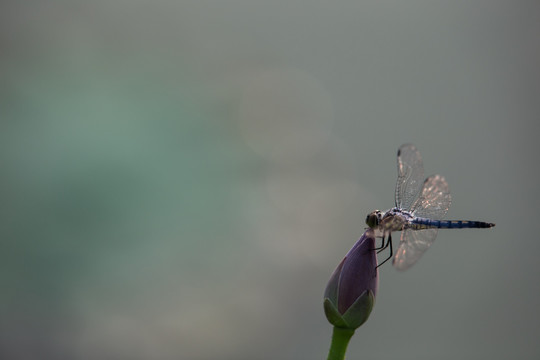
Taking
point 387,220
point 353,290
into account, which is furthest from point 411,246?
point 353,290

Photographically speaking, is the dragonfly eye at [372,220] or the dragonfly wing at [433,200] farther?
the dragonfly wing at [433,200]

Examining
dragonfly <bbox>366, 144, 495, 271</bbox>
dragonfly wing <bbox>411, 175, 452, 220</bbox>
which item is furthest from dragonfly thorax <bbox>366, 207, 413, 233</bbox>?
dragonfly wing <bbox>411, 175, 452, 220</bbox>

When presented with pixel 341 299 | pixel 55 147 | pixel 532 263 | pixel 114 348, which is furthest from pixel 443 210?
pixel 532 263

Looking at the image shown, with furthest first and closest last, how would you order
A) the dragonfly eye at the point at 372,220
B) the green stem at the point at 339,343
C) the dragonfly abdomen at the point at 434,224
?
the dragonfly abdomen at the point at 434,224 → the dragonfly eye at the point at 372,220 → the green stem at the point at 339,343

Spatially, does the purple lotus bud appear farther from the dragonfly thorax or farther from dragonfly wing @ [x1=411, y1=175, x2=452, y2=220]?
dragonfly wing @ [x1=411, y1=175, x2=452, y2=220]

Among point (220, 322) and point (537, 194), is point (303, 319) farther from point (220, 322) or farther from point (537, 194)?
point (537, 194)

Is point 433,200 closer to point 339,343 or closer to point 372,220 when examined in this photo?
point 372,220

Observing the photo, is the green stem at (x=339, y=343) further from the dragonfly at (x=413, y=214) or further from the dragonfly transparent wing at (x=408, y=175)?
the dragonfly transparent wing at (x=408, y=175)

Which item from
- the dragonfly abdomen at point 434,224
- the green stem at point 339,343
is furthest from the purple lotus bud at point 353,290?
the dragonfly abdomen at point 434,224
